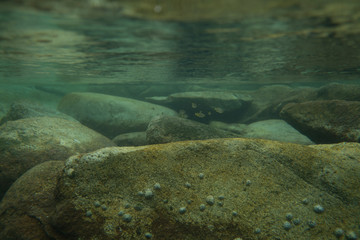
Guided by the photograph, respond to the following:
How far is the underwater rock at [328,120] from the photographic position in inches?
239

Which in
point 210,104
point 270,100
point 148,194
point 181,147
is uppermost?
point 181,147

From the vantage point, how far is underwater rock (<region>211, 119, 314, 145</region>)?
8844 mm

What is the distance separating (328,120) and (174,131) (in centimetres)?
502

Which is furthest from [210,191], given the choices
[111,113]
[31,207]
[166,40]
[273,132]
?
[111,113]

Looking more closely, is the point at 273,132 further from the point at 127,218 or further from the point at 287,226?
the point at 127,218

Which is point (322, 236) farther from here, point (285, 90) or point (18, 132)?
point (285, 90)

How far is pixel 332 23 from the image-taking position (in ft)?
22.7

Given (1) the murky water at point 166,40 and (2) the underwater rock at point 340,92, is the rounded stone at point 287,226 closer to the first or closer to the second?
(1) the murky water at point 166,40

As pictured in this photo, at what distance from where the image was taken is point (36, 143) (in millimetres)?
5906

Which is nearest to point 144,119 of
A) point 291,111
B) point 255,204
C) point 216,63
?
point 216,63

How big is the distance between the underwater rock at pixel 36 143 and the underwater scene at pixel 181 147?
4 cm

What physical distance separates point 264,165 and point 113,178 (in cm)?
278

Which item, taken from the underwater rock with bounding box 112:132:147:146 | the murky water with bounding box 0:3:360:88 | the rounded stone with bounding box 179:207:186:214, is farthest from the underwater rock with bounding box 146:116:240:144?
the murky water with bounding box 0:3:360:88

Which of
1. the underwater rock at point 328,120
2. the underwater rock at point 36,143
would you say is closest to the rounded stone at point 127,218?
the underwater rock at point 36,143
